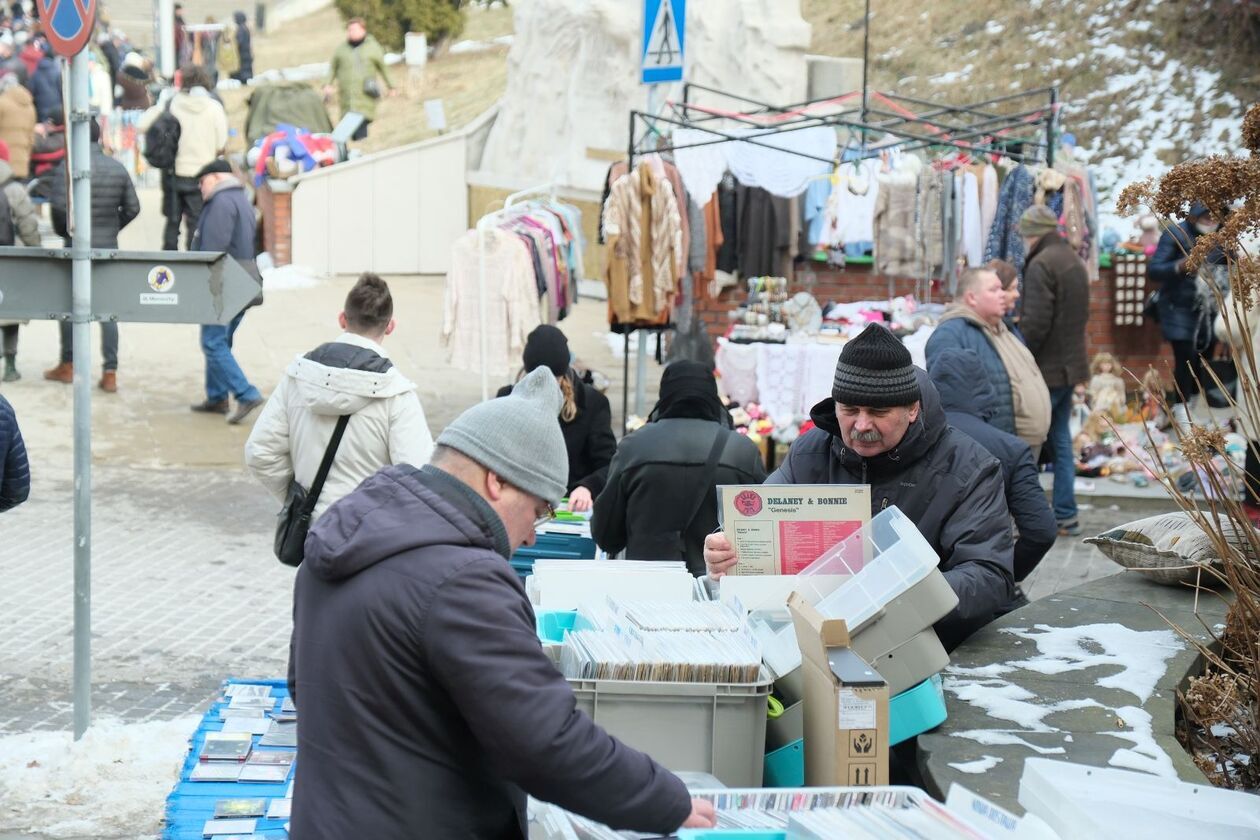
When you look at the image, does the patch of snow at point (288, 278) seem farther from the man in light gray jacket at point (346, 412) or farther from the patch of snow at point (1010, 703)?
the patch of snow at point (1010, 703)

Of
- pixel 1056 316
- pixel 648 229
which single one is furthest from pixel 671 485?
pixel 648 229

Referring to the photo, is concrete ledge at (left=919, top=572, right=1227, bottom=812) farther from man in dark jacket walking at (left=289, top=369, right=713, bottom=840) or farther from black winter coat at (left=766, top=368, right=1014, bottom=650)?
man in dark jacket walking at (left=289, top=369, right=713, bottom=840)

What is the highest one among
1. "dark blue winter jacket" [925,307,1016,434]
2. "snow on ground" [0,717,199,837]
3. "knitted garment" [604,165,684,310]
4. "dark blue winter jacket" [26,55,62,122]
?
"dark blue winter jacket" [26,55,62,122]

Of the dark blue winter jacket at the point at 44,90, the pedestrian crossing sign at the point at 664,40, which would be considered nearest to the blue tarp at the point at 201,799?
the pedestrian crossing sign at the point at 664,40

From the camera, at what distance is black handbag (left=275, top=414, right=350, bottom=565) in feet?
19.2

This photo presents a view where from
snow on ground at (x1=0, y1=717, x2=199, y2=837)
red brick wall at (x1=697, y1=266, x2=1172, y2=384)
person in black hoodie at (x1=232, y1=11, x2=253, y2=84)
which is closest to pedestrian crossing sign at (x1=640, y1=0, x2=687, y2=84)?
red brick wall at (x1=697, y1=266, x2=1172, y2=384)

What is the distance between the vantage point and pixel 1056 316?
9.88m

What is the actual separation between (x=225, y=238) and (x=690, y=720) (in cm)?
960

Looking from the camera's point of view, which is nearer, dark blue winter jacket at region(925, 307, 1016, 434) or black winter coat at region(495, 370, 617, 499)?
black winter coat at region(495, 370, 617, 499)

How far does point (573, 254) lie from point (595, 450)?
196 inches

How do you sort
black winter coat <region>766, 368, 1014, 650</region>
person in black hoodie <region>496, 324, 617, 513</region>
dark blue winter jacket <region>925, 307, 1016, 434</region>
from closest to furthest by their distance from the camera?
black winter coat <region>766, 368, 1014, 650</region>
person in black hoodie <region>496, 324, 617, 513</region>
dark blue winter jacket <region>925, 307, 1016, 434</region>

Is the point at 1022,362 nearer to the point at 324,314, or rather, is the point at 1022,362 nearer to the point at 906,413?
the point at 906,413

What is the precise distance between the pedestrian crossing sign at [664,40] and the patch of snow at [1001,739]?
27.0 ft

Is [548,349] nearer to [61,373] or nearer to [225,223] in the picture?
[225,223]
